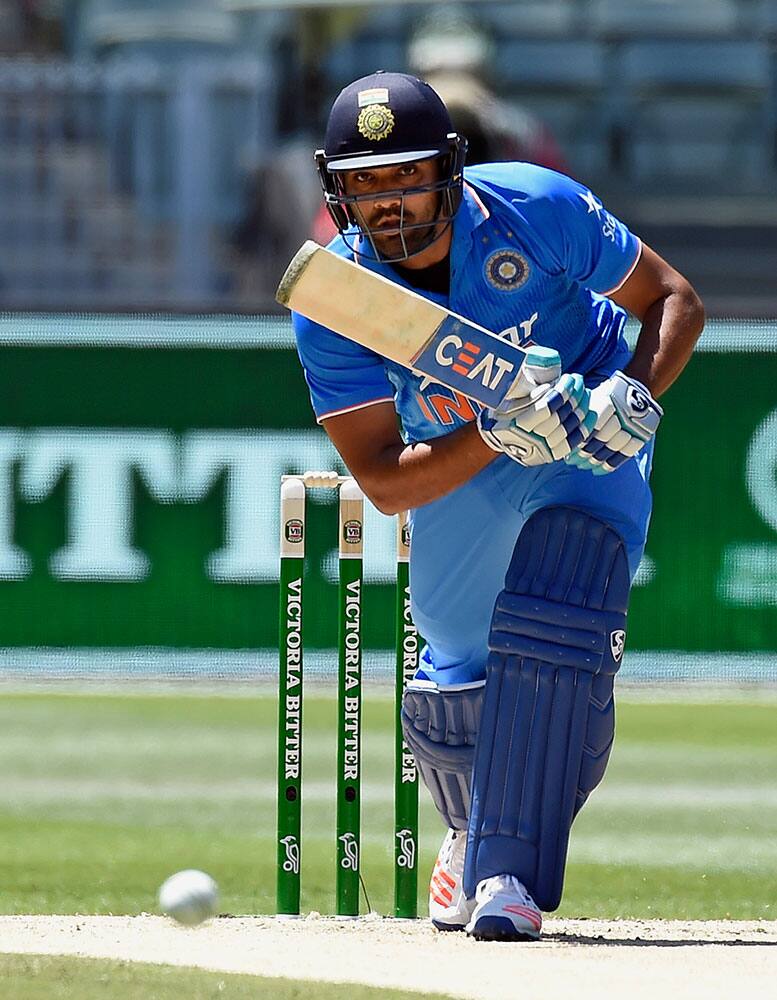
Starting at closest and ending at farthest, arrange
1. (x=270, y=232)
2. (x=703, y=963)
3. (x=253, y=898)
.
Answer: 1. (x=703, y=963)
2. (x=253, y=898)
3. (x=270, y=232)

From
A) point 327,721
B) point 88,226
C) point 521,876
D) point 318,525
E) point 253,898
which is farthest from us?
point 88,226

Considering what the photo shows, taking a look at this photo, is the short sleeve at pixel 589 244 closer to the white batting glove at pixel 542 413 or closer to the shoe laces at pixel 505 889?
the white batting glove at pixel 542 413

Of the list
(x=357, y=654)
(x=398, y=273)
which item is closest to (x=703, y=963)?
(x=357, y=654)

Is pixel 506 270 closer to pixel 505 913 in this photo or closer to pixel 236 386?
pixel 505 913

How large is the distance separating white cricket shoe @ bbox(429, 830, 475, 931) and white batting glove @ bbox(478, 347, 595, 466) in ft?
3.33

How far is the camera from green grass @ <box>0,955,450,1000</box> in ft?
11.6

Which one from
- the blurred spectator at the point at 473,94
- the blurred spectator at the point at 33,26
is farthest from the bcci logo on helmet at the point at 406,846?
the blurred spectator at the point at 33,26

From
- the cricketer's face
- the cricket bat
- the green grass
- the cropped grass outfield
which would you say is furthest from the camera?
the cropped grass outfield

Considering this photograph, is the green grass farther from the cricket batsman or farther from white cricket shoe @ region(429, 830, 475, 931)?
white cricket shoe @ region(429, 830, 475, 931)

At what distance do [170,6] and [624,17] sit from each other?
3.08m

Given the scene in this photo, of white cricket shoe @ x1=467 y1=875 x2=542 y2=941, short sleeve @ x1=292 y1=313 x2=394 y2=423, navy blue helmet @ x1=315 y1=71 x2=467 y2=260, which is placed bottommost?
white cricket shoe @ x1=467 y1=875 x2=542 y2=941

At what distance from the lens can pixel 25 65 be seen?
39.3 ft

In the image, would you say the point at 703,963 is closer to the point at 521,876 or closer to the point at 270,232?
the point at 521,876

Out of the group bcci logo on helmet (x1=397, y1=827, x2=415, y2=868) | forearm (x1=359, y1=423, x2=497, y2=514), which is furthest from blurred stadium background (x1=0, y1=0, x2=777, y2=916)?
forearm (x1=359, y1=423, x2=497, y2=514)
